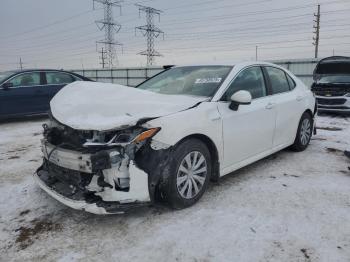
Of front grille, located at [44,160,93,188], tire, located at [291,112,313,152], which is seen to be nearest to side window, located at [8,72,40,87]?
front grille, located at [44,160,93,188]

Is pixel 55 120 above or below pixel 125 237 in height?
above

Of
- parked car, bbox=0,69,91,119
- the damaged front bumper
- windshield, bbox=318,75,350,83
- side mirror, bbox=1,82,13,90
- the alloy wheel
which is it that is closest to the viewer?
the damaged front bumper

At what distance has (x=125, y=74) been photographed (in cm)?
2578

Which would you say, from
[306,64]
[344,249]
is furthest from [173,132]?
[306,64]

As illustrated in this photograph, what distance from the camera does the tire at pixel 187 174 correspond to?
10.7ft

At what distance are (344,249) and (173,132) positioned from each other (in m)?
1.75

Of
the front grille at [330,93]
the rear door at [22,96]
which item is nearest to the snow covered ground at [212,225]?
the rear door at [22,96]

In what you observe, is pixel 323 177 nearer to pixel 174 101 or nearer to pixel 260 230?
pixel 260 230

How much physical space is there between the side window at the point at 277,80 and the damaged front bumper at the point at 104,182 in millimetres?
2640

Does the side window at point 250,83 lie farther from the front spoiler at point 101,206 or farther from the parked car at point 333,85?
the parked car at point 333,85

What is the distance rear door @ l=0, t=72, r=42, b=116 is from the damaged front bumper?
21.7ft

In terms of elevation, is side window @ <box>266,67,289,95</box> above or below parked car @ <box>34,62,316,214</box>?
above

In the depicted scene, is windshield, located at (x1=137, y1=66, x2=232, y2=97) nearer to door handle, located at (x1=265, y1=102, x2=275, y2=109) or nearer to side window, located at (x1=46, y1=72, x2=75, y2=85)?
door handle, located at (x1=265, y1=102, x2=275, y2=109)

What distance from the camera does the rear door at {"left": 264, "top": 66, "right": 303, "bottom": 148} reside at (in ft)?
15.7
